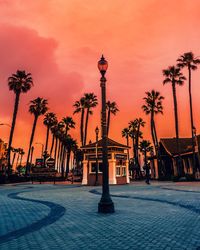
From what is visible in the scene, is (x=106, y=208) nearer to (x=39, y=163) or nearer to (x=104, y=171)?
(x=104, y=171)

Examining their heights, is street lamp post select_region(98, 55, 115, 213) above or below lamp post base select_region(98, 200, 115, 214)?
above

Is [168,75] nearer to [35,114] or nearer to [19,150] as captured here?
[35,114]

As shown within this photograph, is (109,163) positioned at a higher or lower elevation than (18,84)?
lower

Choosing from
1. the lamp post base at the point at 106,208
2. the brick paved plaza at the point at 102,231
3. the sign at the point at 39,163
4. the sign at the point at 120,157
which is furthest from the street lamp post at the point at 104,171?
the sign at the point at 39,163

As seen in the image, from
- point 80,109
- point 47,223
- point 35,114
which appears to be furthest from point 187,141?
point 47,223

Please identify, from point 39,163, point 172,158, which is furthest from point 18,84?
point 172,158

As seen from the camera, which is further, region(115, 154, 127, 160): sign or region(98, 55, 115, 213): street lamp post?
region(115, 154, 127, 160): sign

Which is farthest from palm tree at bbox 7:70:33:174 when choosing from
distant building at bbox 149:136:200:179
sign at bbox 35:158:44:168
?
distant building at bbox 149:136:200:179

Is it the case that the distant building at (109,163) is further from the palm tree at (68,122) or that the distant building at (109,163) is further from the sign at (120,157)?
the palm tree at (68,122)

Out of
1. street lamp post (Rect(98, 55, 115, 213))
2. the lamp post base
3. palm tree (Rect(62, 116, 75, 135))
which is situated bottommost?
the lamp post base

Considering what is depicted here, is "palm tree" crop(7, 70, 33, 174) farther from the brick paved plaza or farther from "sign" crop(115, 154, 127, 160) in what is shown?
the brick paved plaza

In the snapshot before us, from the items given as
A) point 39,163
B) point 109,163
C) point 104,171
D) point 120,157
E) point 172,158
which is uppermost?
→ point 172,158

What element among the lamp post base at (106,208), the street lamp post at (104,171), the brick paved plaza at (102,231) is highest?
the street lamp post at (104,171)

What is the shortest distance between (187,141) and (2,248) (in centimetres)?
5468
